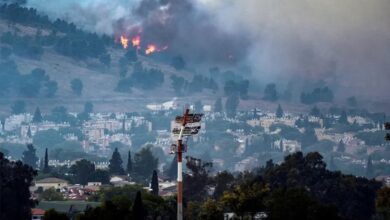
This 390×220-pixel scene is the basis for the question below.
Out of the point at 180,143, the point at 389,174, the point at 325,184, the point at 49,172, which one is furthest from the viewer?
the point at 389,174

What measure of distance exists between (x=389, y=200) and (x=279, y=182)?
100ft

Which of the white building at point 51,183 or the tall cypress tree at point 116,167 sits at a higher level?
the tall cypress tree at point 116,167

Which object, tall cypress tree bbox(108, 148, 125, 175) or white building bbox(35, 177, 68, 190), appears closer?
white building bbox(35, 177, 68, 190)

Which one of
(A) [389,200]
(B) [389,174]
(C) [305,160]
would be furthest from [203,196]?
(B) [389,174]

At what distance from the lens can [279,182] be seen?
339ft

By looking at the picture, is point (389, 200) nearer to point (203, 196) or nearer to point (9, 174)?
point (9, 174)

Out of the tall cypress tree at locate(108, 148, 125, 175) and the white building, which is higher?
the tall cypress tree at locate(108, 148, 125, 175)

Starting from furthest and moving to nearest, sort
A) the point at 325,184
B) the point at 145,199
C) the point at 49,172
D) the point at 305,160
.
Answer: the point at 49,172
the point at 305,160
the point at 325,184
the point at 145,199

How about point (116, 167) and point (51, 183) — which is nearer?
point (51, 183)

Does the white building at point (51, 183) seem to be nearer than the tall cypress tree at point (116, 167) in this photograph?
Yes

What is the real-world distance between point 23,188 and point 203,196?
25933mm

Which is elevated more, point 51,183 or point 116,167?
point 116,167

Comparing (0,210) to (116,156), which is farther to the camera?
(116,156)

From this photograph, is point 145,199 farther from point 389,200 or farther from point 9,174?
point 389,200
